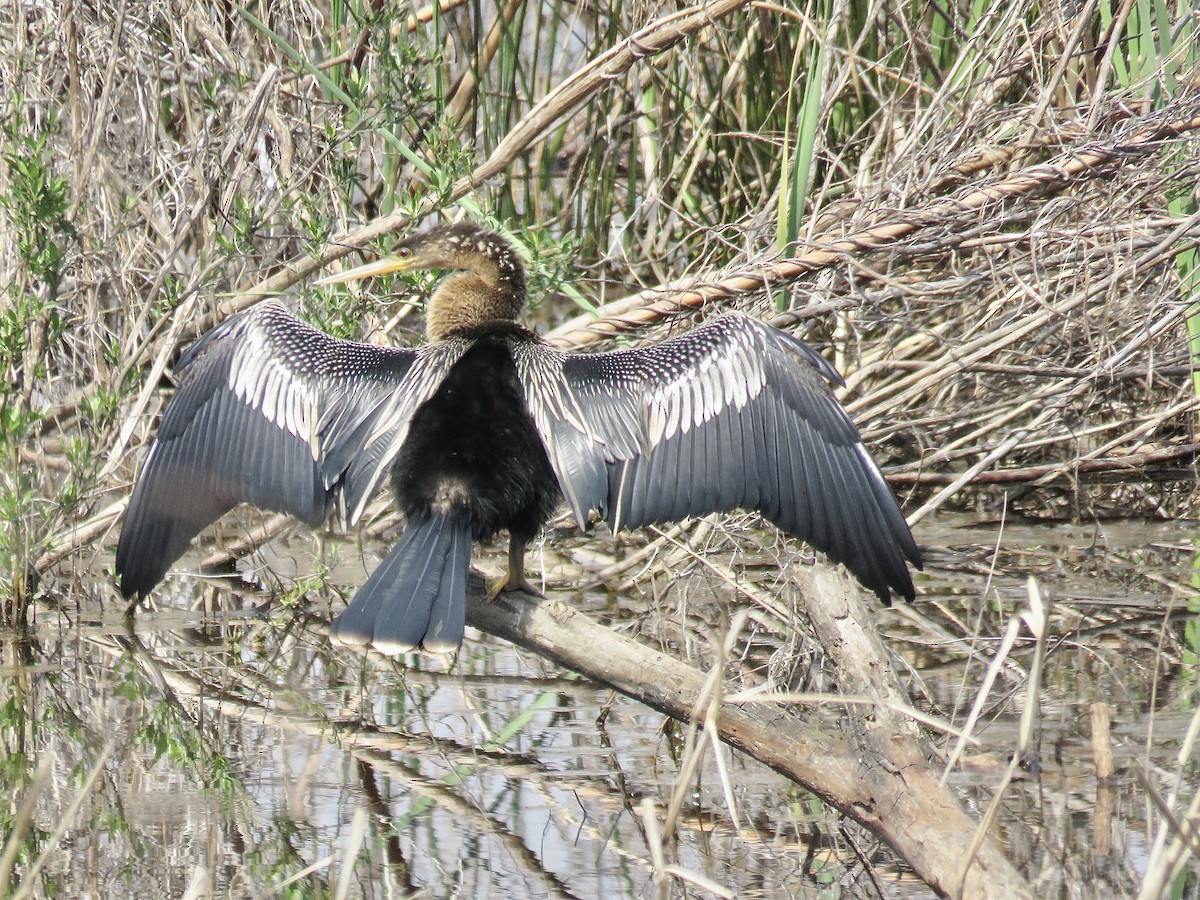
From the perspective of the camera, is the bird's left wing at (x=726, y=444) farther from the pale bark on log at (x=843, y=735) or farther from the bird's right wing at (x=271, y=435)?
the bird's right wing at (x=271, y=435)

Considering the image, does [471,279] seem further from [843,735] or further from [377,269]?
[843,735]

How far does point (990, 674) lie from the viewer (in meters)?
2.31

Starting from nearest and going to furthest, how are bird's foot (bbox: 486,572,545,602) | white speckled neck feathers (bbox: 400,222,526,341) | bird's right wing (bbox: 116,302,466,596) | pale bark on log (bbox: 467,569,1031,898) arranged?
1. pale bark on log (bbox: 467,569,1031,898)
2. bird's foot (bbox: 486,572,545,602)
3. bird's right wing (bbox: 116,302,466,596)
4. white speckled neck feathers (bbox: 400,222,526,341)

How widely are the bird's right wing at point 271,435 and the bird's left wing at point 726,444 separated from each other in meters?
0.36

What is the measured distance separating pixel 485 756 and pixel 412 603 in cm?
90

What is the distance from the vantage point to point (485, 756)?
392 centimetres

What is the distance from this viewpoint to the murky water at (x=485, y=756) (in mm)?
3164

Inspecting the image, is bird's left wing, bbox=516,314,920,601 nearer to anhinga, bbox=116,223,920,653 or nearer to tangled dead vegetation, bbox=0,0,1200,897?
anhinga, bbox=116,223,920,653

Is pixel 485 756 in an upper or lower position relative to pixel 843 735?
lower

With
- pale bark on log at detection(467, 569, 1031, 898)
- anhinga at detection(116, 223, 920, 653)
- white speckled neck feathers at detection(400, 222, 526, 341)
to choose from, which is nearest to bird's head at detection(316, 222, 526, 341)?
white speckled neck feathers at detection(400, 222, 526, 341)

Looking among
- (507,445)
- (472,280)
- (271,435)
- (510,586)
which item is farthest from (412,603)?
(472,280)

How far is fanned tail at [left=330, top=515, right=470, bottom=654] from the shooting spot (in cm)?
311

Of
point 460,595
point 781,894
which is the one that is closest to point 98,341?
point 460,595

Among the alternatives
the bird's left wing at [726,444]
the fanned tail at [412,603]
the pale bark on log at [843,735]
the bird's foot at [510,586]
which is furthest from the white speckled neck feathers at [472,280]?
the pale bark on log at [843,735]
